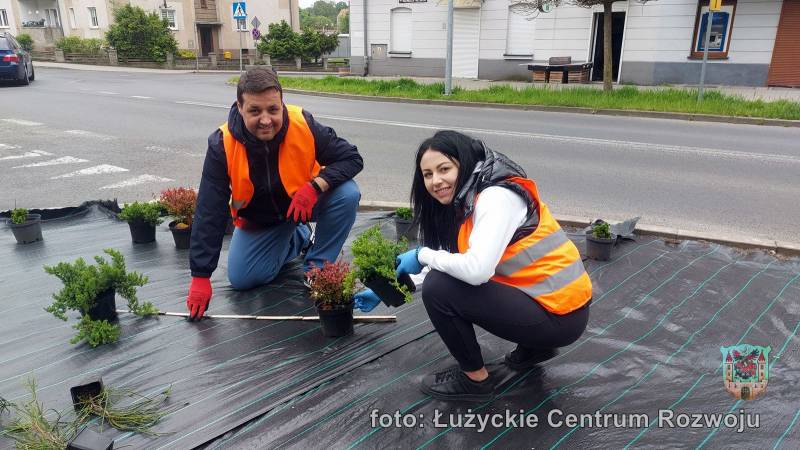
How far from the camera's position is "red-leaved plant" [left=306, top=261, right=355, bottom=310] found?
9.47ft

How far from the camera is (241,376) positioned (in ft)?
8.77

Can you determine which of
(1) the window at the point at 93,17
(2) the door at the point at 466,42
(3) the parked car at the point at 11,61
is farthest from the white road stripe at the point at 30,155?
(1) the window at the point at 93,17

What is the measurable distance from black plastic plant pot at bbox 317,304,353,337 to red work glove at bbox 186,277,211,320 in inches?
26.7

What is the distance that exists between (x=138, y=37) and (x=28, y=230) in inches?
1329

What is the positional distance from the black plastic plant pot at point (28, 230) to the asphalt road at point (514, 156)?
5.55 feet

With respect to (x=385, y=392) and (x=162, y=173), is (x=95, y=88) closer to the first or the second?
(x=162, y=173)

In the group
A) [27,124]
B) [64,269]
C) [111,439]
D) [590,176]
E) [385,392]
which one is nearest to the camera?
[111,439]

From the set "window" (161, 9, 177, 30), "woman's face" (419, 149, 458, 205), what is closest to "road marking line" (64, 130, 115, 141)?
"woman's face" (419, 149, 458, 205)

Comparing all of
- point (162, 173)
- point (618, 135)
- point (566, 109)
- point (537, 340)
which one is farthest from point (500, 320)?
point (566, 109)

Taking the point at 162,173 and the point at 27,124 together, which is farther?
the point at 27,124

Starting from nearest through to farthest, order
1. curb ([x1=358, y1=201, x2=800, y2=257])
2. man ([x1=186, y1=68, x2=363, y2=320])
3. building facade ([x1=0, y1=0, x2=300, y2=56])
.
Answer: man ([x1=186, y1=68, x2=363, y2=320])
curb ([x1=358, y1=201, x2=800, y2=257])
building facade ([x1=0, y1=0, x2=300, y2=56])

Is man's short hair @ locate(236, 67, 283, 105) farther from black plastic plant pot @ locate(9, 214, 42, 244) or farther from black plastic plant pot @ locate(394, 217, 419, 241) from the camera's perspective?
black plastic plant pot @ locate(9, 214, 42, 244)

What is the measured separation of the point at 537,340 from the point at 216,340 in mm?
1685

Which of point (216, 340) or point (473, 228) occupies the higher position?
point (473, 228)
